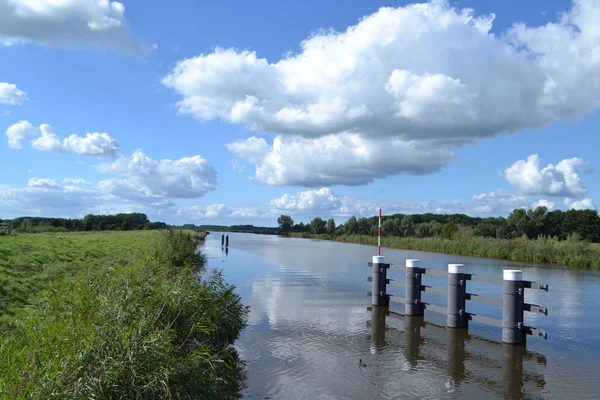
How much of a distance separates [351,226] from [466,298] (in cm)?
8711

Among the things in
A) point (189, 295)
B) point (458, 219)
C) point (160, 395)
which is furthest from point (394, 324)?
point (458, 219)

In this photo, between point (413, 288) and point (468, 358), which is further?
point (413, 288)

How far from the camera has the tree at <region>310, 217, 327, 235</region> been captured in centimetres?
12225

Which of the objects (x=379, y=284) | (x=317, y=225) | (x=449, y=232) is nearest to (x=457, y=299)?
(x=379, y=284)

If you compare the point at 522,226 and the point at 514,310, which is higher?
the point at 522,226

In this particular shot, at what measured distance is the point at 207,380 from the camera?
4645mm

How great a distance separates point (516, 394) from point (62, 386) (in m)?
5.24

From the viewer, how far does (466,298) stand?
10250mm

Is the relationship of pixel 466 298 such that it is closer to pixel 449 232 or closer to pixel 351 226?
pixel 449 232

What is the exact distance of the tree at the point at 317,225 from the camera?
12225cm

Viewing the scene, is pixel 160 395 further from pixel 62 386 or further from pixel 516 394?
pixel 516 394

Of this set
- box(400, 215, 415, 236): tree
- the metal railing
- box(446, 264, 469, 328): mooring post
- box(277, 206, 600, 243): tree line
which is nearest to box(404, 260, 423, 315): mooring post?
the metal railing

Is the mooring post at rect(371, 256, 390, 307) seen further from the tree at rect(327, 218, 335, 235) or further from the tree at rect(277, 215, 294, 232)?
the tree at rect(277, 215, 294, 232)

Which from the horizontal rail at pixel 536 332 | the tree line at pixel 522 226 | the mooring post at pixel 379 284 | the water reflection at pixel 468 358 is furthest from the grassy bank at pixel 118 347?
the tree line at pixel 522 226
